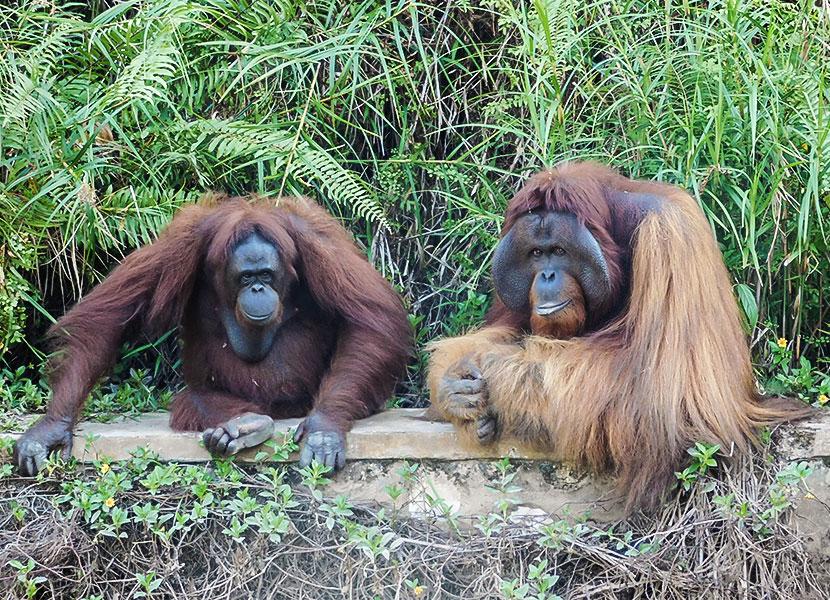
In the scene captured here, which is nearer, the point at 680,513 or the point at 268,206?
the point at 680,513

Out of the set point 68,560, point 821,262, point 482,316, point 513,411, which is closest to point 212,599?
point 68,560

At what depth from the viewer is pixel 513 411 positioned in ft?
11.5

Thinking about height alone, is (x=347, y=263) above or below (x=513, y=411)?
above

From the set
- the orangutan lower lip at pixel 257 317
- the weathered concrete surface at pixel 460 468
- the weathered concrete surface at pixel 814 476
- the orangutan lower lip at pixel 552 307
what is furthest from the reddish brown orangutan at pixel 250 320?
the weathered concrete surface at pixel 814 476

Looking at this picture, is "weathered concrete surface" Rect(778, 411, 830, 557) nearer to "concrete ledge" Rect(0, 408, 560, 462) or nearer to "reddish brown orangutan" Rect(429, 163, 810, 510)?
"reddish brown orangutan" Rect(429, 163, 810, 510)

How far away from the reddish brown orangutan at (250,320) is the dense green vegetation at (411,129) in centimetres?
35

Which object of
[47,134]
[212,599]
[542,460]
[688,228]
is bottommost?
[212,599]

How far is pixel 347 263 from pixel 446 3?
4.67 ft

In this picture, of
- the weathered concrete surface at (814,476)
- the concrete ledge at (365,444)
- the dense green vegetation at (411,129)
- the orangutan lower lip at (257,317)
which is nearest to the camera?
the weathered concrete surface at (814,476)

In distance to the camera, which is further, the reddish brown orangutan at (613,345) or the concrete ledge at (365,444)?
the concrete ledge at (365,444)

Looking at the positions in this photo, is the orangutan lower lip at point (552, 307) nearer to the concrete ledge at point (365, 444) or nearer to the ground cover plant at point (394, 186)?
the concrete ledge at point (365, 444)

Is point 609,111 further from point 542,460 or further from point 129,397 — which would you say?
point 129,397

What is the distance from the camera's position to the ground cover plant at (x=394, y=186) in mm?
3361

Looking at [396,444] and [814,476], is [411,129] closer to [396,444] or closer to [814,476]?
[396,444]
